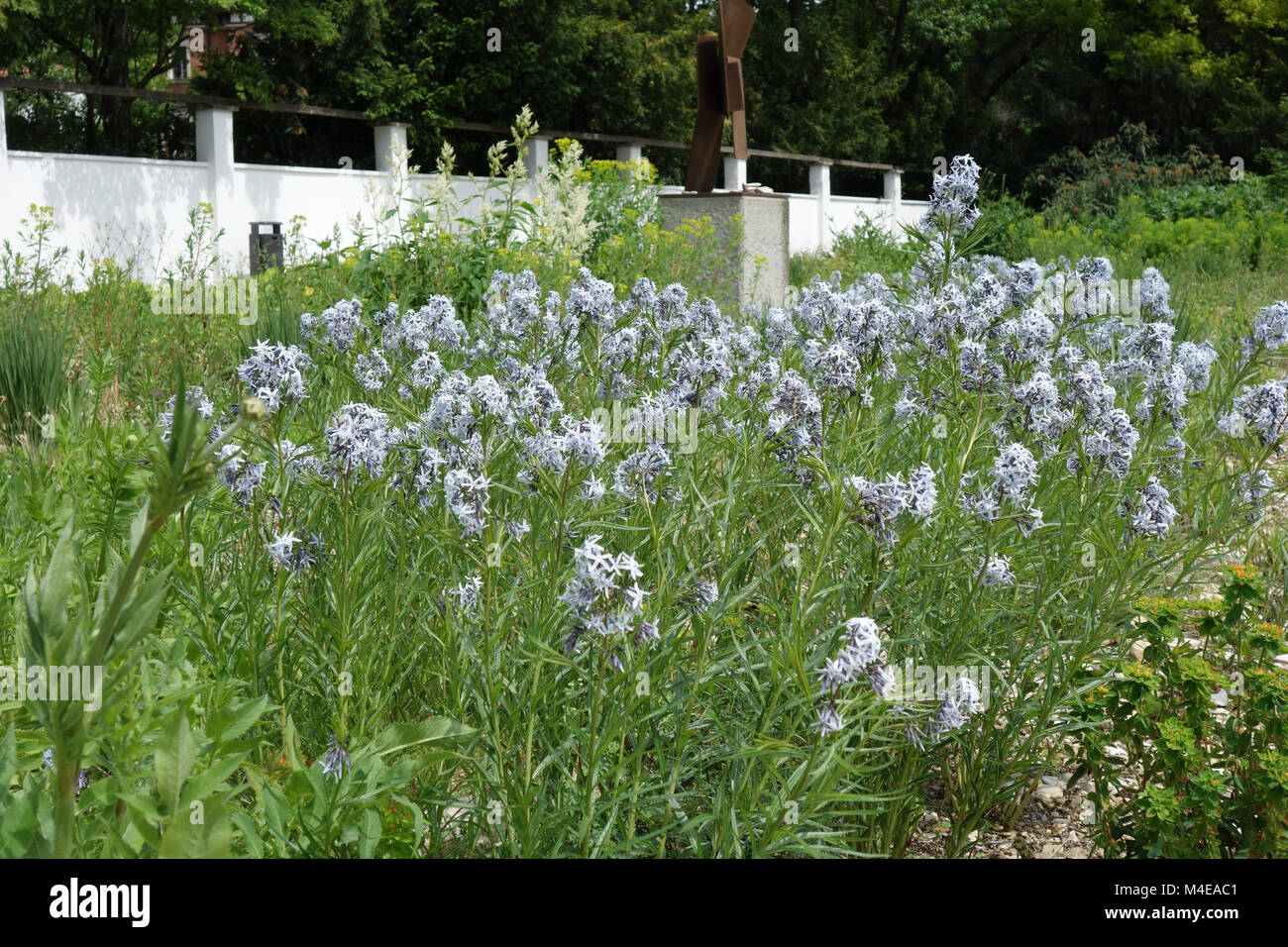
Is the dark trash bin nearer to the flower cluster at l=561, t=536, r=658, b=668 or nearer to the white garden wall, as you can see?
the white garden wall

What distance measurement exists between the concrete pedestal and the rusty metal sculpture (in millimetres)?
713

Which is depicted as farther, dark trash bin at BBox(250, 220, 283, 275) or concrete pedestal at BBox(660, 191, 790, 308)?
concrete pedestal at BBox(660, 191, 790, 308)

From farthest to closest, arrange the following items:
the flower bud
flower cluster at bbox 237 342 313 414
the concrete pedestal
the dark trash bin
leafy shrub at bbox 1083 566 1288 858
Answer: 1. the concrete pedestal
2. the dark trash bin
3. flower cluster at bbox 237 342 313 414
4. leafy shrub at bbox 1083 566 1288 858
5. the flower bud

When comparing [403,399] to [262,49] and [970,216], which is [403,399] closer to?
[970,216]

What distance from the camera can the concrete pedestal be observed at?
39.6ft

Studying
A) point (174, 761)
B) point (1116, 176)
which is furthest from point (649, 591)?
point (1116, 176)

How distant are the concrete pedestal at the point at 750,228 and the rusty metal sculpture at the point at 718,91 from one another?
2.34ft

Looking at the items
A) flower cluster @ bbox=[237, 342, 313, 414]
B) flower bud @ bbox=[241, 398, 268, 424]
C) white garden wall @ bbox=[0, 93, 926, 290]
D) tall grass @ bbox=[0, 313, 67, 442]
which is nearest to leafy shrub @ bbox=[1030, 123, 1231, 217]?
white garden wall @ bbox=[0, 93, 926, 290]

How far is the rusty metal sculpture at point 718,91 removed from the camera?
43.8 feet

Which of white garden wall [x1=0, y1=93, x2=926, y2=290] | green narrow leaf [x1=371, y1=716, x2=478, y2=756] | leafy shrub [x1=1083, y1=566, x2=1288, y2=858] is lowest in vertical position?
leafy shrub [x1=1083, y1=566, x2=1288, y2=858]

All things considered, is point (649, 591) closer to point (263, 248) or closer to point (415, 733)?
point (415, 733)

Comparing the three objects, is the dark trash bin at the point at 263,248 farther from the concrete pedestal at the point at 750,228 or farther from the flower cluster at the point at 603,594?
the flower cluster at the point at 603,594

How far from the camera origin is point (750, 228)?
1250 centimetres

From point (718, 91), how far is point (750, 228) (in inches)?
97.4
